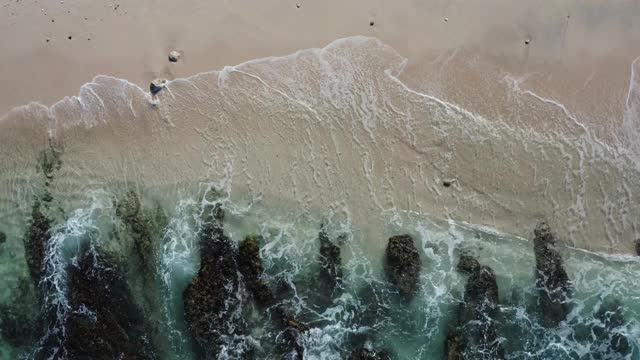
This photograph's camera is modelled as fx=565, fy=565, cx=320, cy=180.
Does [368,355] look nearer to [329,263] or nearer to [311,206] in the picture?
[329,263]

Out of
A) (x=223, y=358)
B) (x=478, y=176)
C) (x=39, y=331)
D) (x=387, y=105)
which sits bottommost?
(x=223, y=358)

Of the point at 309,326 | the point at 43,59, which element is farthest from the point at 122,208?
the point at 309,326

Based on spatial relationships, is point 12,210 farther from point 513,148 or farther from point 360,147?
point 513,148

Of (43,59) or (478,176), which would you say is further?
(43,59)

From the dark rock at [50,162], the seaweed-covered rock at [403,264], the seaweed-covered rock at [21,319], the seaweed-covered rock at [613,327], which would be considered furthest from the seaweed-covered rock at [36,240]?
the seaweed-covered rock at [613,327]

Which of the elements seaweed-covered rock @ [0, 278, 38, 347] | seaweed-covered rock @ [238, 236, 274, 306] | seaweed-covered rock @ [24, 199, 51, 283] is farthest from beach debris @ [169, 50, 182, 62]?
seaweed-covered rock @ [0, 278, 38, 347]

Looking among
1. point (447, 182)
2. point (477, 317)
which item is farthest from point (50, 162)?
point (477, 317)

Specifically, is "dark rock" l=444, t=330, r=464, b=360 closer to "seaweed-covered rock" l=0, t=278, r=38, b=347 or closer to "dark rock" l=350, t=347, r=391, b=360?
"dark rock" l=350, t=347, r=391, b=360
